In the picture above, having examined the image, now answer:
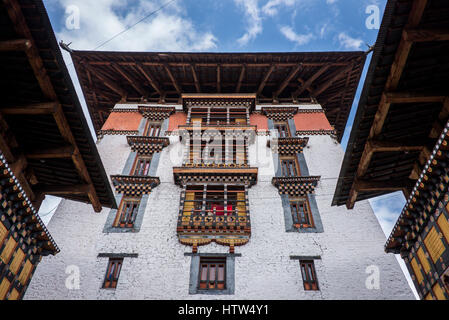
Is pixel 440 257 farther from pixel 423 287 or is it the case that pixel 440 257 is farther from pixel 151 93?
pixel 151 93

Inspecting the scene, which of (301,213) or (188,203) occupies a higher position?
(188,203)

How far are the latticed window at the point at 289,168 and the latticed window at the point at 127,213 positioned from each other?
8.12m

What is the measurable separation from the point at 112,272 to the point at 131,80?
529 inches

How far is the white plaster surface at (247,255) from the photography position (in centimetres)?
1146

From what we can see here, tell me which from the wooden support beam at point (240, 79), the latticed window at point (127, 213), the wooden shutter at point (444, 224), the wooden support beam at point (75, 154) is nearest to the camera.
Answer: the wooden shutter at point (444, 224)

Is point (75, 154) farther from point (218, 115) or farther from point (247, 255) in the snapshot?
point (218, 115)

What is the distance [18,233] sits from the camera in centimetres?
844

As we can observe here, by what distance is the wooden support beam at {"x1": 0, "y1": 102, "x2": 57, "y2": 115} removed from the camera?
25.4 ft

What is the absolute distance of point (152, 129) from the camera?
19.5 meters

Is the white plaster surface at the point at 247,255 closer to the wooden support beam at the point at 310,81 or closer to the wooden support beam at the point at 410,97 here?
the wooden support beam at the point at 410,97

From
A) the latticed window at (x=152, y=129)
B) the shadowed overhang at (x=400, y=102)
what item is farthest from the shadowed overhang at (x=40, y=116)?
the latticed window at (x=152, y=129)

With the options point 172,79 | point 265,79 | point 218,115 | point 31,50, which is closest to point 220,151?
point 218,115
